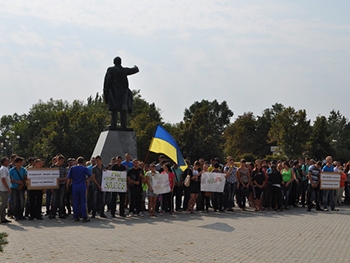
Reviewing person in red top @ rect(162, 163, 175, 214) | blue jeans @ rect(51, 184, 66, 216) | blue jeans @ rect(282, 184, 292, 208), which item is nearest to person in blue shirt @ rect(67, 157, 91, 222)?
blue jeans @ rect(51, 184, 66, 216)

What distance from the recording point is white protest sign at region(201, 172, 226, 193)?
1866 cm

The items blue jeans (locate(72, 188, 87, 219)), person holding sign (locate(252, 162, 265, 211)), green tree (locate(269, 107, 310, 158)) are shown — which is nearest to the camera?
blue jeans (locate(72, 188, 87, 219))

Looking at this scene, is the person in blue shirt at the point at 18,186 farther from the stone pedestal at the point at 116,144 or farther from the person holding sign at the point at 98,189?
the stone pedestal at the point at 116,144

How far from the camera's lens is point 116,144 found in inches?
885

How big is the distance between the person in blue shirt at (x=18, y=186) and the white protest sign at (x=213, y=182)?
619cm

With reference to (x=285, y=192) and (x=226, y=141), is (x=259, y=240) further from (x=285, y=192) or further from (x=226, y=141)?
(x=226, y=141)

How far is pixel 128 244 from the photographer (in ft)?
36.8

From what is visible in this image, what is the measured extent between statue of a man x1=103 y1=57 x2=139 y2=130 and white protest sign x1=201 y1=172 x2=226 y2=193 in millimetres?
5843

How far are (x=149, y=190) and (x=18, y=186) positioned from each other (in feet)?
13.8

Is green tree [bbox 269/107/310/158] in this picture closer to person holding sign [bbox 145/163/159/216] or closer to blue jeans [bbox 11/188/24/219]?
person holding sign [bbox 145/163/159/216]

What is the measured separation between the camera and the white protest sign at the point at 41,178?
52.0 feet

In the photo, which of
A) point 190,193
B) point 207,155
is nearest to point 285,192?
point 190,193

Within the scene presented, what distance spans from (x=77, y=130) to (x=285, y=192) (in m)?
47.7

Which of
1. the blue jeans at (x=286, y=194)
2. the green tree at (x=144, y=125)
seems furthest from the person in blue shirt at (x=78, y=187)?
the green tree at (x=144, y=125)
